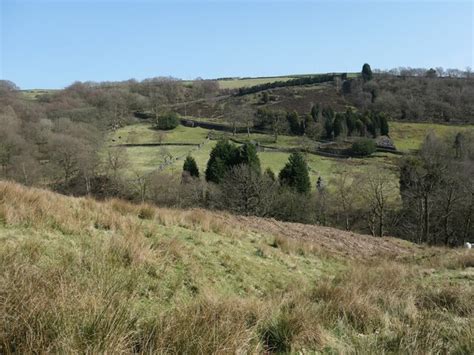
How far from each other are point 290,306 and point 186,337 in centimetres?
197

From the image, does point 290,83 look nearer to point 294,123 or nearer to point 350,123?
point 294,123

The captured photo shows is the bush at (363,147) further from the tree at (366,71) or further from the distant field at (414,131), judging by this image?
the tree at (366,71)

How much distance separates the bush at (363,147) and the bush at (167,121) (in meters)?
48.7

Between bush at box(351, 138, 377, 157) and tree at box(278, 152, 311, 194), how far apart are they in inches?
1317

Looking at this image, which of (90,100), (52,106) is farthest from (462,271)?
(90,100)

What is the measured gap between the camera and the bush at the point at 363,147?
85.8 metres

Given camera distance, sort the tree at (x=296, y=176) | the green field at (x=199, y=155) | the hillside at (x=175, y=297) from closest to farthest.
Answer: the hillside at (x=175, y=297), the tree at (x=296, y=176), the green field at (x=199, y=155)

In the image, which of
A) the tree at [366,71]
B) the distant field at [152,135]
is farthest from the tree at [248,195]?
the tree at [366,71]

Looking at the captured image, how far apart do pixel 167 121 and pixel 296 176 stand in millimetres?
59025

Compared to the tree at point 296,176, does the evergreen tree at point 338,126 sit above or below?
above

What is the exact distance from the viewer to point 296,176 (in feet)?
185

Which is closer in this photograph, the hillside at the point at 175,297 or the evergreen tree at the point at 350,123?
the hillside at the point at 175,297

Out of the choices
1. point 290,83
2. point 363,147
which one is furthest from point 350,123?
point 290,83

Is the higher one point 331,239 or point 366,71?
point 366,71
